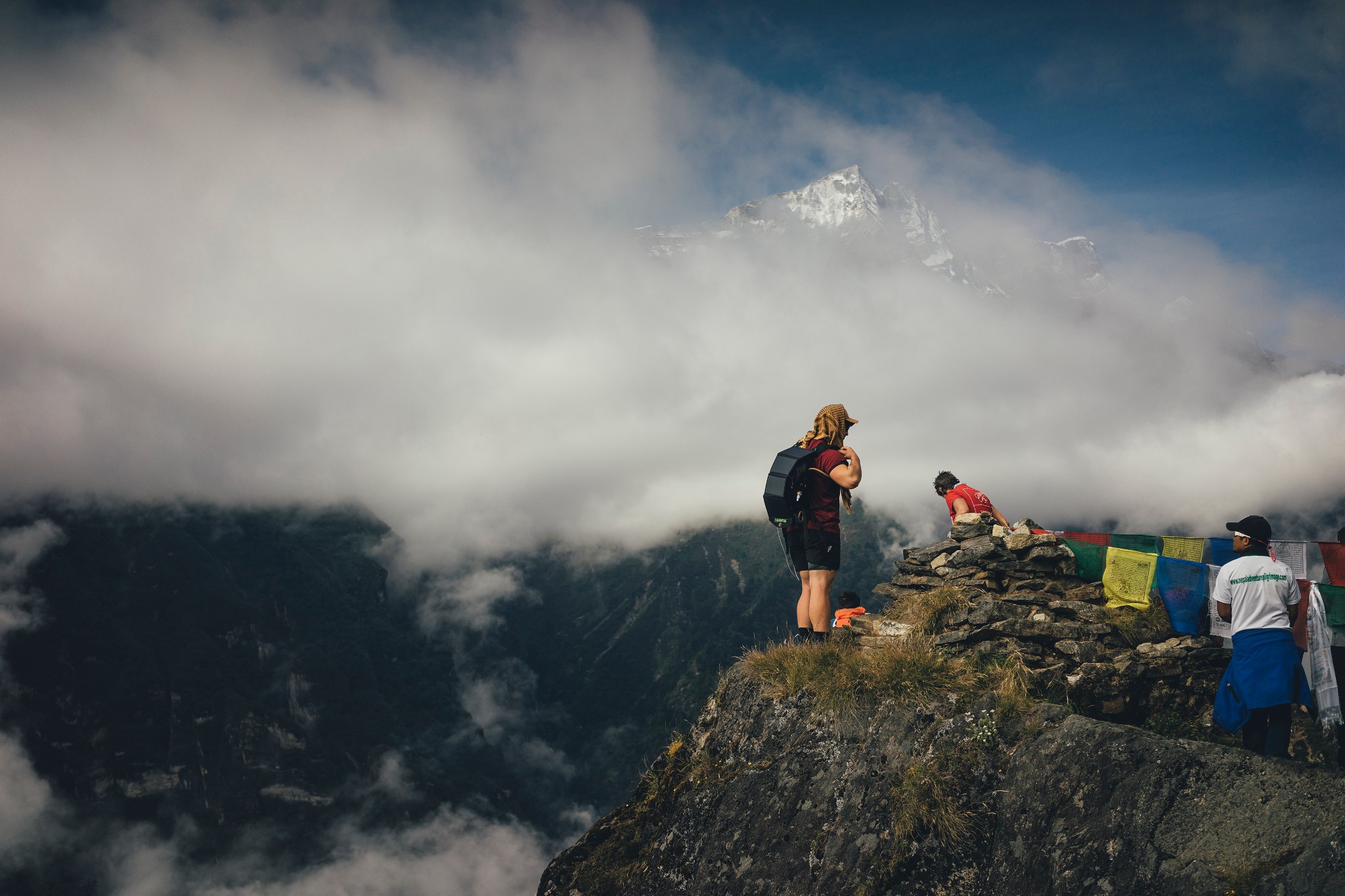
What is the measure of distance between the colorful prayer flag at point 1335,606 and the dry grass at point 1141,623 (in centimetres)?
168

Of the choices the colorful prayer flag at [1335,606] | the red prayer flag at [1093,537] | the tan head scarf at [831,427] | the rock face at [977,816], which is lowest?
the rock face at [977,816]

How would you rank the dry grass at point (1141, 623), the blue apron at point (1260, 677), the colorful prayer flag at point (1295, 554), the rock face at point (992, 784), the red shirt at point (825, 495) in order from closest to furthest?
the rock face at point (992, 784), the blue apron at point (1260, 677), the dry grass at point (1141, 623), the colorful prayer flag at point (1295, 554), the red shirt at point (825, 495)

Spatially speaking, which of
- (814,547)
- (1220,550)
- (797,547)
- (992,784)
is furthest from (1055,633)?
(1220,550)

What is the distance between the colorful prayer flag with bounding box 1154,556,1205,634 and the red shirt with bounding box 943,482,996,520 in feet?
12.2

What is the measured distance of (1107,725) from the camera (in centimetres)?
727

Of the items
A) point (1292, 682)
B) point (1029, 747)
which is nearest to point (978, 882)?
point (1029, 747)

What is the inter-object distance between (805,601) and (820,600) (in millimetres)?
393

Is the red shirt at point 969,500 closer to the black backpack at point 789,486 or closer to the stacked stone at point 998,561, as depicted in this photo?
the stacked stone at point 998,561

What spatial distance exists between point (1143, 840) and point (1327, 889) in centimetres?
129

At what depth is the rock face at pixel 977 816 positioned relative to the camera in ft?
20.1

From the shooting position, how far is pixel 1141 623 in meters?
9.98

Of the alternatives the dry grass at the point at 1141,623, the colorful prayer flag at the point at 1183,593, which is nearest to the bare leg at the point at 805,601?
the dry grass at the point at 1141,623

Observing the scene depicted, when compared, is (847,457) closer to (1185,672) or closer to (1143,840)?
(1185,672)

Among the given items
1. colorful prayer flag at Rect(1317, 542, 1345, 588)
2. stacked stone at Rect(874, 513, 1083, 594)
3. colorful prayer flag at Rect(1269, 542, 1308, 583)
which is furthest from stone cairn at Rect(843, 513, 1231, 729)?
colorful prayer flag at Rect(1317, 542, 1345, 588)
